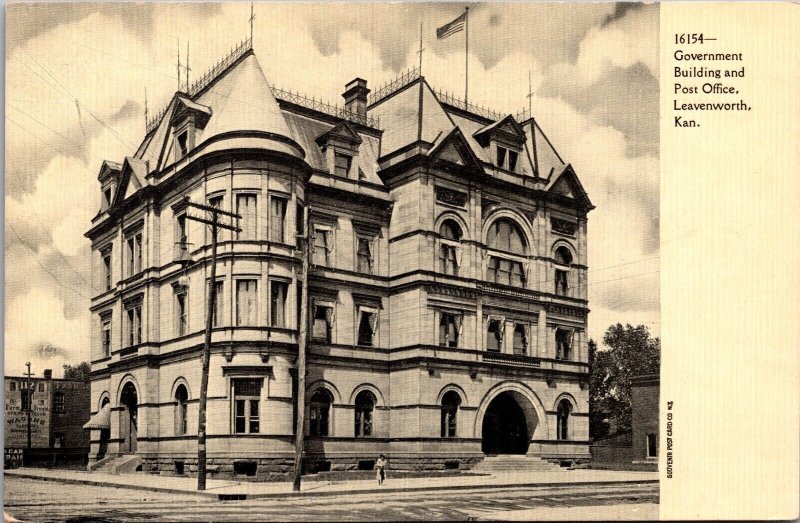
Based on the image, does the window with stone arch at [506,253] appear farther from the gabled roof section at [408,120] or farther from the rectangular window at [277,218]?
the rectangular window at [277,218]

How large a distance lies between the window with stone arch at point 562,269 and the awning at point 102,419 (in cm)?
1586

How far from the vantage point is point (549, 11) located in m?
20.7

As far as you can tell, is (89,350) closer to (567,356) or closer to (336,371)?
(336,371)

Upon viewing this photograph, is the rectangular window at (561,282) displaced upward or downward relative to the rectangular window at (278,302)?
upward

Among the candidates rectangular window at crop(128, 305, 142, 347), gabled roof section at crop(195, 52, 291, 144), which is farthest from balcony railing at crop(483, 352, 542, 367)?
rectangular window at crop(128, 305, 142, 347)

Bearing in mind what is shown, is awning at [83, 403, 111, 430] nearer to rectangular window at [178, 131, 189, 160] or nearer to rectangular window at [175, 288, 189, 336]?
rectangular window at [175, 288, 189, 336]

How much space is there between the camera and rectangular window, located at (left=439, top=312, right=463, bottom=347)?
→ 102 ft

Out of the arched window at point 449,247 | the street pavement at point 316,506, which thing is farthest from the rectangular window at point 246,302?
the arched window at point 449,247

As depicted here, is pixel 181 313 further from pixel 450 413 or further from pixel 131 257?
pixel 450 413

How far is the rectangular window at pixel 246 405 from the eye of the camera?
26438 millimetres

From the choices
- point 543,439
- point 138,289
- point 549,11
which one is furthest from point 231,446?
point 549,11

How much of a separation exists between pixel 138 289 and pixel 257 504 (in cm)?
1145

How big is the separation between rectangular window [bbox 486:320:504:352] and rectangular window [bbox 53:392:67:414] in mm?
14162

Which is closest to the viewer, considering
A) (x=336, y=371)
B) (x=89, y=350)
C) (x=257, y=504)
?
(x=257, y=504)
